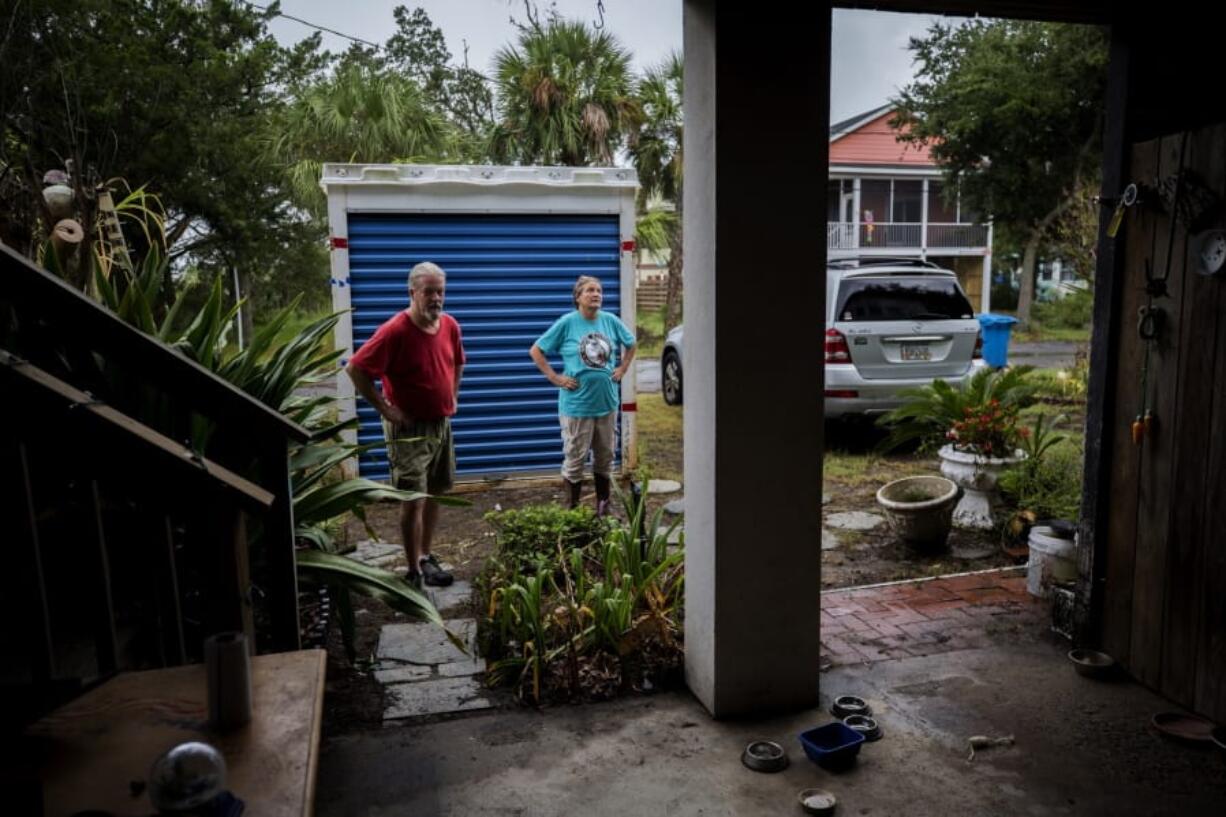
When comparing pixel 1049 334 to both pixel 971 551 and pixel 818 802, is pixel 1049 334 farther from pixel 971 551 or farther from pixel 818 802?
pixel 818 802

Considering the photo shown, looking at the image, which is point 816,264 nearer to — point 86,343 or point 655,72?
point 86,343

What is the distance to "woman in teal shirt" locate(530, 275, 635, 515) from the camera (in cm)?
589

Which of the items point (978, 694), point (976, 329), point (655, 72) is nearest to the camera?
point (978, 694)

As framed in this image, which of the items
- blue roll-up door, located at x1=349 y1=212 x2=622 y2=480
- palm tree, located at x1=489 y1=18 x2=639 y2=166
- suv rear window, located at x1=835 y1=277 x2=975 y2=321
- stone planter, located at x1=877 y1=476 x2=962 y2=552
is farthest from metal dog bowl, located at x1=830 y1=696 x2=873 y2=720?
palm tree, located at x1=489 y1=18 x2=639 y2=166

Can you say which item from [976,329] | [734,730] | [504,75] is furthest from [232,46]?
[734,730]

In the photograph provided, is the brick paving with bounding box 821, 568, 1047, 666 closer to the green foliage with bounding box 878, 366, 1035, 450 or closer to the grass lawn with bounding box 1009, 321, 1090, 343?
the green foliage with bounding box 878, 366, 1035, 450

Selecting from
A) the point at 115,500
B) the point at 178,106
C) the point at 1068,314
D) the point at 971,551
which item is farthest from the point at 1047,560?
the point at 1068,314

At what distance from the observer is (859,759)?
2984 millimetres

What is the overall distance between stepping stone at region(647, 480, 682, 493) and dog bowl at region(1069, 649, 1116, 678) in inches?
143

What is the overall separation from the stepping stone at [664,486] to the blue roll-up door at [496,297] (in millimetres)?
967

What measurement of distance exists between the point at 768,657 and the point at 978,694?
3.04 feet

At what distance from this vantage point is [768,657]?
130 inches

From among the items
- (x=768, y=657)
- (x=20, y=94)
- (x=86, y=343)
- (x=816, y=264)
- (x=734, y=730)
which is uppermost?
(x=20, y=94)

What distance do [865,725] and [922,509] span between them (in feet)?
7.14
